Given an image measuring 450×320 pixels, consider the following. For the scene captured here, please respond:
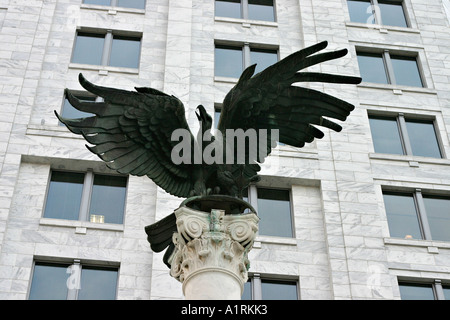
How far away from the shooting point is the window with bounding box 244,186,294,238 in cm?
2641

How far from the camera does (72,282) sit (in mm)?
23984

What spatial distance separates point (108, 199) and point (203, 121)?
12.3m

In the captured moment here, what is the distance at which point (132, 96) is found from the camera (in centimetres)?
1492

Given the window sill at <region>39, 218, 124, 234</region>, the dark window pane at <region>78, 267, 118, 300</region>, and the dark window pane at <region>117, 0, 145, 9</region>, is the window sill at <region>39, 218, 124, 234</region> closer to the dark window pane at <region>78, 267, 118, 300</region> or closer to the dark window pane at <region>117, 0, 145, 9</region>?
the dark window pane at <region>78, 267, 118, 300</region>

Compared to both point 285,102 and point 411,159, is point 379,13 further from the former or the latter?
point 285,102

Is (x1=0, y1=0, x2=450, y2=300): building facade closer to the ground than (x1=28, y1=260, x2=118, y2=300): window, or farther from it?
farther from it

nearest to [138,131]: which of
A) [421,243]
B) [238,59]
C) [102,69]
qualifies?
[421,243]

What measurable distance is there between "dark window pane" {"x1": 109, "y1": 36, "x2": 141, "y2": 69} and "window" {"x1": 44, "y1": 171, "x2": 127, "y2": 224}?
5732 millimetres

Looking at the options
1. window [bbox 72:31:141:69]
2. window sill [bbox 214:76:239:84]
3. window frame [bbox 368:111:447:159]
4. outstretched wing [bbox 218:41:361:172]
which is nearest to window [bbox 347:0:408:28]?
window frame [bbox 368:111:447:159]

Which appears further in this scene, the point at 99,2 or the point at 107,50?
the point at 99,2

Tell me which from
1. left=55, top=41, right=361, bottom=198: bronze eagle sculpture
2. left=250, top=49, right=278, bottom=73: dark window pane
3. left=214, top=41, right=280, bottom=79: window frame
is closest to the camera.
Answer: left=55, top=41, right=361, bottom=198: bronze eagle sculpture

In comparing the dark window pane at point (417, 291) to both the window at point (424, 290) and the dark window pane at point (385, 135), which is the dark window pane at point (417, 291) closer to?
the window at point (424, 290)

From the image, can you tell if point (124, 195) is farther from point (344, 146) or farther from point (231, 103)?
point (231, 103)

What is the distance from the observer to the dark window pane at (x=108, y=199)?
25891mm
